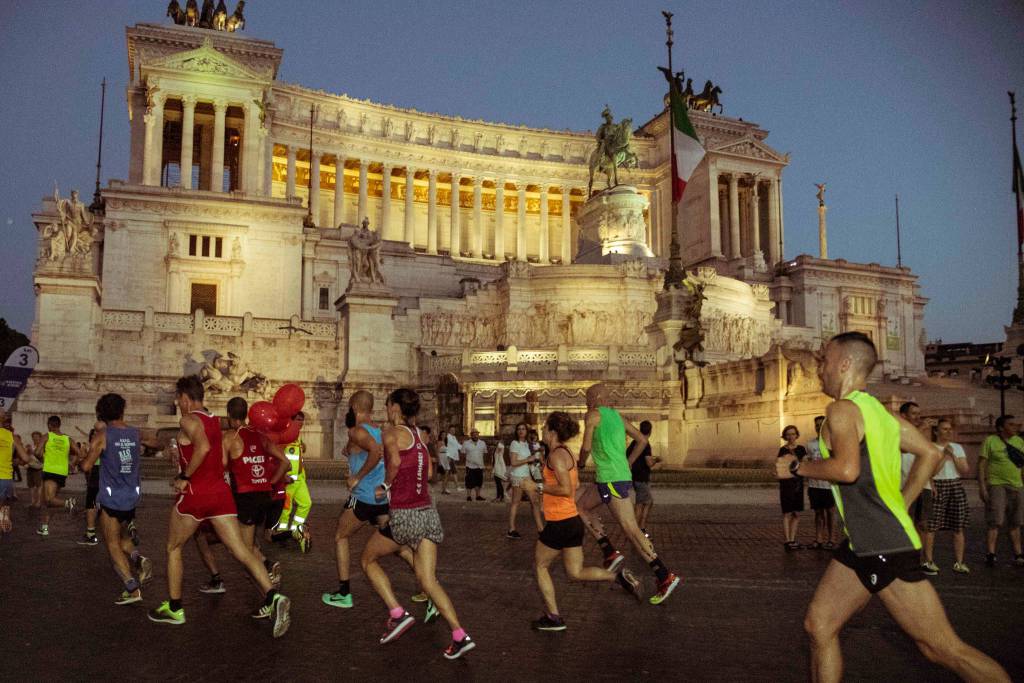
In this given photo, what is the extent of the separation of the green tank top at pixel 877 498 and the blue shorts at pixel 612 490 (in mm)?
4390

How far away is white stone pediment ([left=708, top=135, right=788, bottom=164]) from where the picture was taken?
8094cm

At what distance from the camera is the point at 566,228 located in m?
85.6

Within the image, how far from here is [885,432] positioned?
→ 15.7 feet

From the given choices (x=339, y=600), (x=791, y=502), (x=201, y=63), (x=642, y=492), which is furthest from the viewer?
(x=201, y=63)

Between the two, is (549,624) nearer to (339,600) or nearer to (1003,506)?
(339,600)

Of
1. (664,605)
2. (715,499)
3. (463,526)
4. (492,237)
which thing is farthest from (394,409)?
(492,237)

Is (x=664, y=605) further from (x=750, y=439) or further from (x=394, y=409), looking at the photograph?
(x=750, y=439)

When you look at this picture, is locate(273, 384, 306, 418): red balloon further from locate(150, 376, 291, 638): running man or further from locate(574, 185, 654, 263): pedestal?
locate(574, 185, 654, 263): pedestal

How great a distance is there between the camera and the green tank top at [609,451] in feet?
29.8

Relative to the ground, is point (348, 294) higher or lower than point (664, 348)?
higher

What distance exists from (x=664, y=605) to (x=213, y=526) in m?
4.24

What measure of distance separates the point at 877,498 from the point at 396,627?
13.0 feet

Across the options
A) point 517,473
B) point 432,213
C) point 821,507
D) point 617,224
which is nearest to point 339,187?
point 432,213

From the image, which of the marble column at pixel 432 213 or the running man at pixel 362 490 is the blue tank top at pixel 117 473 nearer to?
the running man at pixel 362 490
